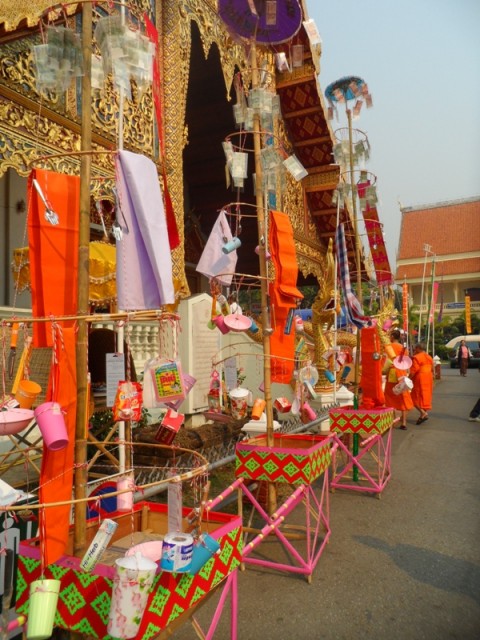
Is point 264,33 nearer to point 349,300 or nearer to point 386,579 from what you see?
point 349,300

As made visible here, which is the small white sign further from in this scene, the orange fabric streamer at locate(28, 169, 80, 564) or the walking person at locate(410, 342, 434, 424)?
the walking person at locate(410, 342, 434, 424)

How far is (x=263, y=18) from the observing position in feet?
13.0

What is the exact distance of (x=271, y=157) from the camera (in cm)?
420

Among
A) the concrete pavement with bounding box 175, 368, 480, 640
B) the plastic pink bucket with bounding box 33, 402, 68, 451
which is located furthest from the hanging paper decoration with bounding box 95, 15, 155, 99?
the concrete pavement with bounding box 175, 368, 480, 640

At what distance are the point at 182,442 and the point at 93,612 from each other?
4.26m

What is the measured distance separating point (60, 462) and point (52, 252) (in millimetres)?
831

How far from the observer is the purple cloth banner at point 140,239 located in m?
2.04

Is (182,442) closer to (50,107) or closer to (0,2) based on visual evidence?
(50,107)

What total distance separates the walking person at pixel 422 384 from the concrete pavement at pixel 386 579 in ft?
14.4

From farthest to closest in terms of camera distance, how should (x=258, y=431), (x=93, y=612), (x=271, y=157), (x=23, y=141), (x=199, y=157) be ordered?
1. (x=199, y=157)
2. (x=258, y=431)
3. (x=23, y=141)
4. (x=271, y=157)
5. (x=93, y=612)

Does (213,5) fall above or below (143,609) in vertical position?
above

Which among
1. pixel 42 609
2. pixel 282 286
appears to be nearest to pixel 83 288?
pixel 42 609

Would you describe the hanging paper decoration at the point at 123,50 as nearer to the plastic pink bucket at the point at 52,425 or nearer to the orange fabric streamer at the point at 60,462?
the orange fabric streamer at the point at 60,462

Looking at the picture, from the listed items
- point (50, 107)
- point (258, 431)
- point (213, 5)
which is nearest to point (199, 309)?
point (258, 431)
